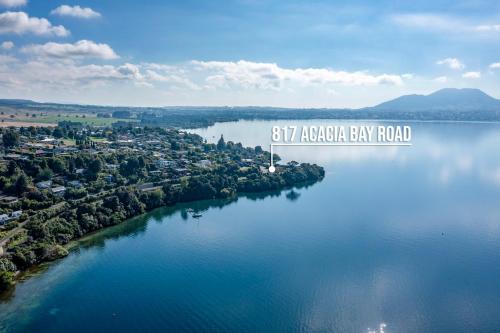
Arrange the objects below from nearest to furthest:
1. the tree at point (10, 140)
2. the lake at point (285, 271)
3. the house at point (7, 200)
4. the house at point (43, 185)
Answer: the lake at point (285, 271)
the house at point (7, 200)
the house at point (43, 185)
the tree at point (10, 140)

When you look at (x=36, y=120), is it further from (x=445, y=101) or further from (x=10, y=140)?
(x=445, y=101)

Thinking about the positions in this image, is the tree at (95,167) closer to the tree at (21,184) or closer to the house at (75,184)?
the house at (75,184)

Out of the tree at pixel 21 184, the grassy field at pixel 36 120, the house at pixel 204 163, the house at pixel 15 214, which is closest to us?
the house at pixel 15 214

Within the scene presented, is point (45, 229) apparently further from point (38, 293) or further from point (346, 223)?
point (346, 223)

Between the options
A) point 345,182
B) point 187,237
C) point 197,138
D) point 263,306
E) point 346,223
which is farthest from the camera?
point 197,138

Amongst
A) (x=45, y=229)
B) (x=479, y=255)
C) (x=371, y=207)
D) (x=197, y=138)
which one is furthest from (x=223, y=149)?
(x=479, y=255)

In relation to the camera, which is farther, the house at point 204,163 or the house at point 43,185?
the house at point 204,163

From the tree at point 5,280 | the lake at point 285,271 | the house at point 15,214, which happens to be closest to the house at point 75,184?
the house at point 15,214
